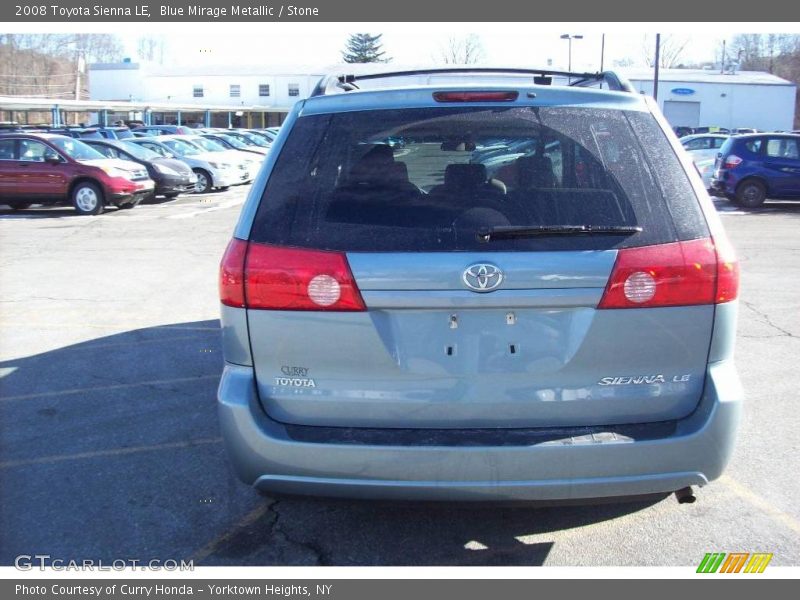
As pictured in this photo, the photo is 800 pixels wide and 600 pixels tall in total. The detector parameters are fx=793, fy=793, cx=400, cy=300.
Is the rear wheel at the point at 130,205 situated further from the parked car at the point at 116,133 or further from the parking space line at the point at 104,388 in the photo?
the parking space line at the point at 104,388

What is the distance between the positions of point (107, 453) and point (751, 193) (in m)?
18.3

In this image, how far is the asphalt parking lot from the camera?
3518 mm

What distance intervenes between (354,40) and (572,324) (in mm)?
90261

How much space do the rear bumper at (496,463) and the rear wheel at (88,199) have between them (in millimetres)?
16234

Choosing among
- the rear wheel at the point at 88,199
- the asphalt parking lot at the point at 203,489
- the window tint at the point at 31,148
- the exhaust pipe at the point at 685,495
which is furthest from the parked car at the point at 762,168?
the exhaust pipe at the point at 685,495

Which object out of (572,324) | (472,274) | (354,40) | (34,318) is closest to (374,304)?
(472,274)

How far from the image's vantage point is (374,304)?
2928mm

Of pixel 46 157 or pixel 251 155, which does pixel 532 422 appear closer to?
pixel 46 157

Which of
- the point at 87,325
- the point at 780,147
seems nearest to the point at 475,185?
the point at 87,325

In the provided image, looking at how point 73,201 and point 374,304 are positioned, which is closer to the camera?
point 374,304

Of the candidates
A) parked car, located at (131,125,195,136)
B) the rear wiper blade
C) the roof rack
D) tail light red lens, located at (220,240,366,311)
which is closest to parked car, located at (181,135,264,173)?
parked car, located at (131,125,195,136)

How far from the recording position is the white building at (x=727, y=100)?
63.7 meters

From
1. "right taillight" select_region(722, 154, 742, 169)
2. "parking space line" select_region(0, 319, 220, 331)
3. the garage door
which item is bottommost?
"parking space line" select_region(0, 319, 220, 331)

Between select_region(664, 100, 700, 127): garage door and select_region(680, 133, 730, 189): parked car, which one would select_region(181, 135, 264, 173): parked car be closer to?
select_region(680, 133, 730, 189): parked car
